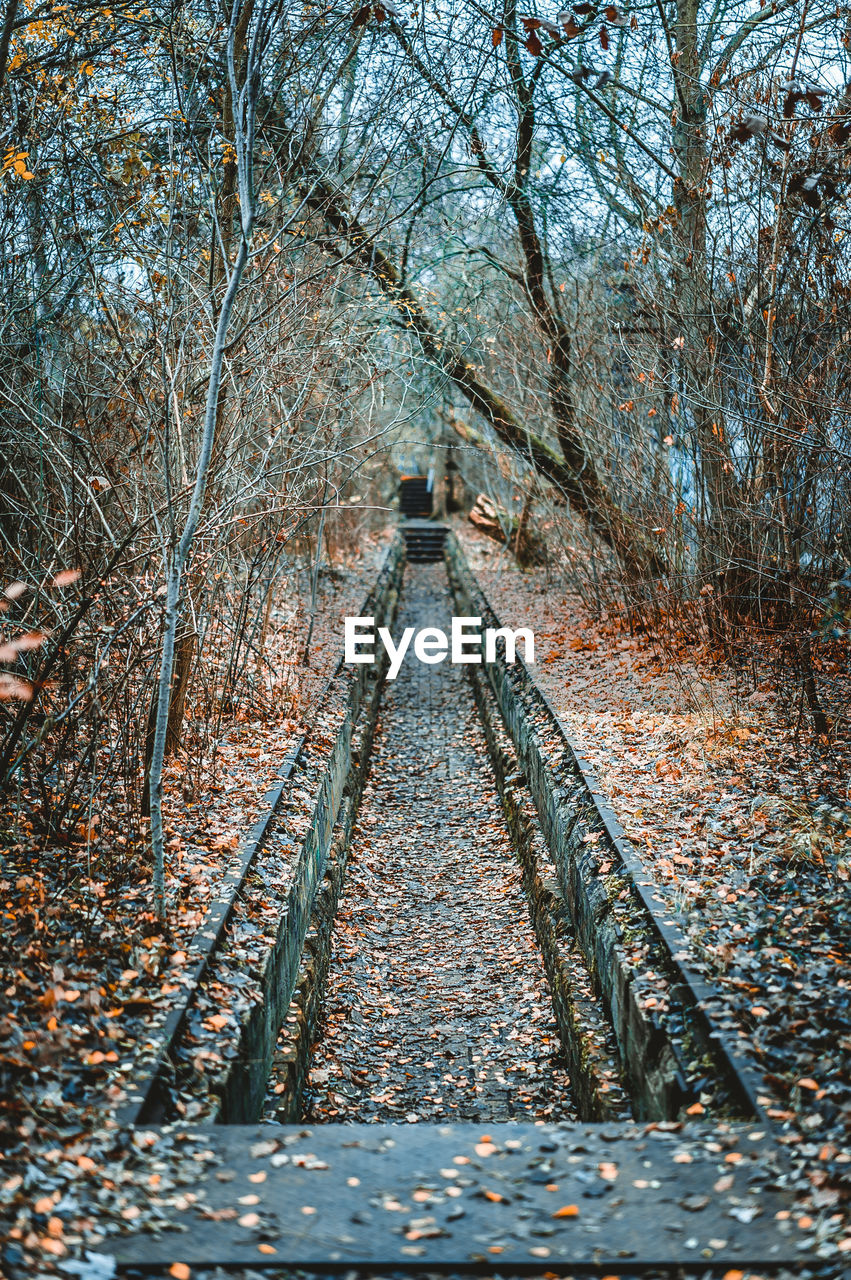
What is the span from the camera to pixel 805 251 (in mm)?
6625

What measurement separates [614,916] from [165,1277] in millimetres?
2589

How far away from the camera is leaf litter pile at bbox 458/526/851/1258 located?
9.93 feet

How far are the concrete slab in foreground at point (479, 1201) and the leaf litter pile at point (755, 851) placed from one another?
20 centimetres

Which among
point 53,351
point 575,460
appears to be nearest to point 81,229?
point 53,351

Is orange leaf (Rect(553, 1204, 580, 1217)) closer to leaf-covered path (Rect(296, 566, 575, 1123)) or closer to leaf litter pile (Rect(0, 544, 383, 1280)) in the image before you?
leaf litter pile (Rect(0, 544, 383, 1280))

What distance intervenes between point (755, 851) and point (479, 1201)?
8.34 ft

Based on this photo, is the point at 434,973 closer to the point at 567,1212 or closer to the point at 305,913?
the point at 305,913

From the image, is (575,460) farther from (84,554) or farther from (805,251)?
(84,554)

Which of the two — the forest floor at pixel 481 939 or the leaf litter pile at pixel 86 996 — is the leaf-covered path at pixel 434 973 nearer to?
the forest floor at pixel 481 939

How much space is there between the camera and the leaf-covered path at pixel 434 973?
4.55 m

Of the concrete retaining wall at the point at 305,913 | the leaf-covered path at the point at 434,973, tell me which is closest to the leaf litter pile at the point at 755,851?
the leaf-covered path at the point at 434,973

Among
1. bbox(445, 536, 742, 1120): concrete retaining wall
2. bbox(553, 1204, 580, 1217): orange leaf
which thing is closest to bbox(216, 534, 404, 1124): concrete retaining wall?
bbox(553, 1204, 580, 1217): orange leaf

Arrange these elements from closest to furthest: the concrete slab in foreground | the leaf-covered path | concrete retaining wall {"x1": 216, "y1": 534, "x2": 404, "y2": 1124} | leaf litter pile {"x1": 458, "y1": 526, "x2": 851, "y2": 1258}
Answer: the concrete slab in foreground, leaf litter pile {"x1": 458, "y1": 526, "x2": 851, "y2": 1258}, concrete retaining wall {"x1": 216, "y1": 534, "x2": 404, "y2": 1124}, the leaf-covered path

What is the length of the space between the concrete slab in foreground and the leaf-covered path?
1411mm
